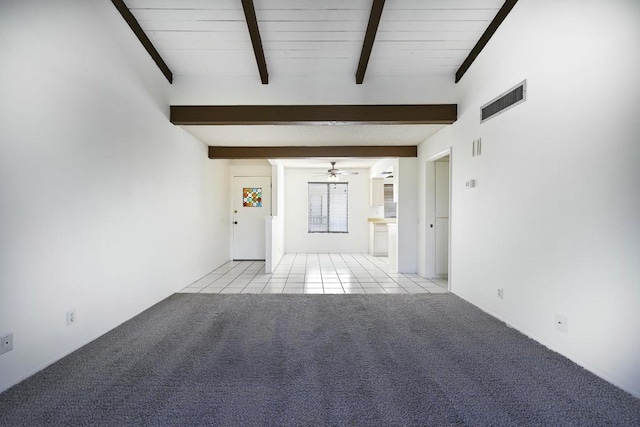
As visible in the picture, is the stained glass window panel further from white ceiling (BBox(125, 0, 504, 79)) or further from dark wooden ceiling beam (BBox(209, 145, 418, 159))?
white ceiling (BBox(125, 0, 504, 79))

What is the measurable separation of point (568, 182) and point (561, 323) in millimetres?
1174

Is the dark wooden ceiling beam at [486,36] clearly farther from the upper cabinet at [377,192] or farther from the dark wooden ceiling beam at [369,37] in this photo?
the upper cabinet at [377,192]

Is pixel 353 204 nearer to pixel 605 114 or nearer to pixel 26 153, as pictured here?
pixel 605 114

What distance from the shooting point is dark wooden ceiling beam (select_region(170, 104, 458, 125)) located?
13.4 ft

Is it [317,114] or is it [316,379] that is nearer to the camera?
[316,379]

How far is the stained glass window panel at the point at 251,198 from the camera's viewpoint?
7816 mm

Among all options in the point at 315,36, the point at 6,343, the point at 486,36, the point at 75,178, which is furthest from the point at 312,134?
the point at 6,343

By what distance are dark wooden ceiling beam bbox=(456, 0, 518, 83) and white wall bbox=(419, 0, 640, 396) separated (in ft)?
0.24

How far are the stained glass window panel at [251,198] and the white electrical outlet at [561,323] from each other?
654 centimetres

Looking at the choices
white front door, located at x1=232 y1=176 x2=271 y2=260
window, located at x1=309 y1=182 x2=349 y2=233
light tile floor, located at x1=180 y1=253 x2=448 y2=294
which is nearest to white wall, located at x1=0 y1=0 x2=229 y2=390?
light tile floor, located at x1=180 y1=253 x2=448 y2=294

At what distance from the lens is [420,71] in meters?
4.03

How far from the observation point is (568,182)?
2365 millimetres

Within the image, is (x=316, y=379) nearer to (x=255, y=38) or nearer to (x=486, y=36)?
(x=255, y=38)

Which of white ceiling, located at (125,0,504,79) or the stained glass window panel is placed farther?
the stained glass window panel
